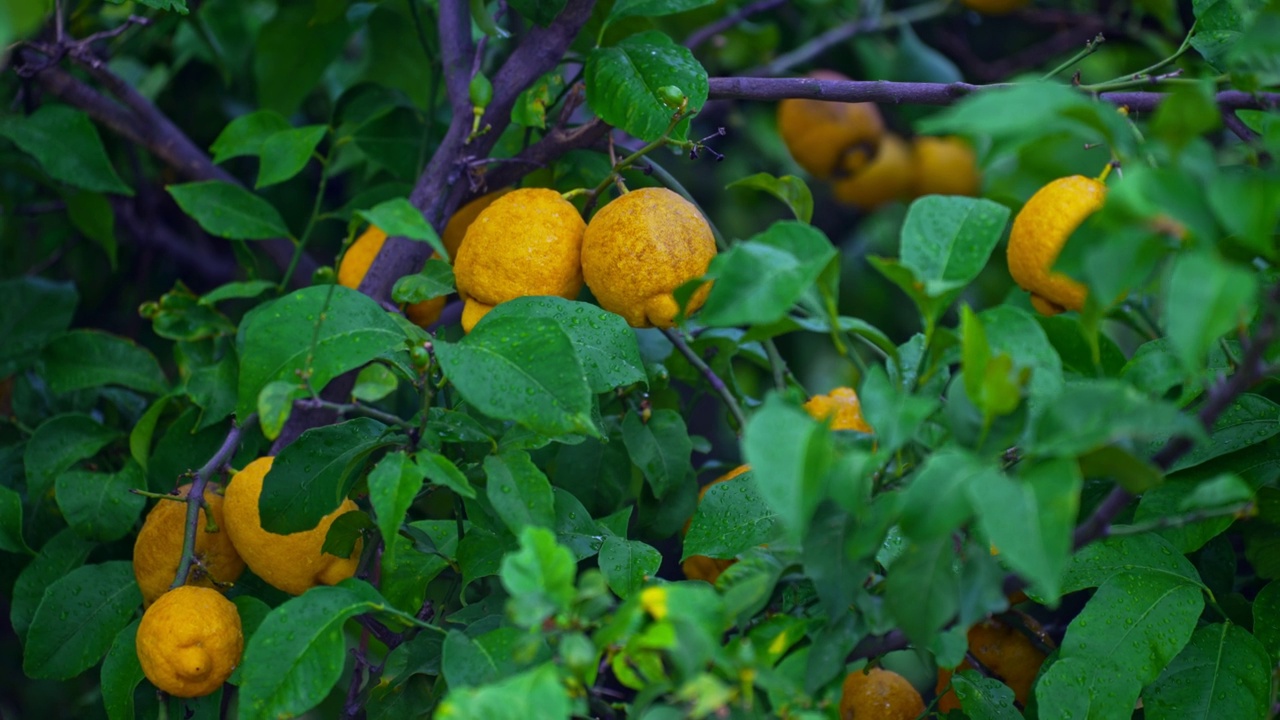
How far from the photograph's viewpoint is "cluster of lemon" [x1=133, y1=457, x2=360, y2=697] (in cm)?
70

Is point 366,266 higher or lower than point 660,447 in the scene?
higher

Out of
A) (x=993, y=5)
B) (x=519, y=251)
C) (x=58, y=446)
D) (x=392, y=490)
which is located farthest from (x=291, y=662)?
(x=993, y=5)

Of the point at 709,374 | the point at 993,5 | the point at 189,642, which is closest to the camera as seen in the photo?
the point at 189,642

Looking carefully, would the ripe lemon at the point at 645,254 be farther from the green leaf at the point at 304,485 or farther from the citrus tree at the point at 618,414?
the green leaf at the point at 304,485

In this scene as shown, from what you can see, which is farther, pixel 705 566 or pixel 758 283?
pixel 705 566

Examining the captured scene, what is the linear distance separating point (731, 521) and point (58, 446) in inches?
24.9

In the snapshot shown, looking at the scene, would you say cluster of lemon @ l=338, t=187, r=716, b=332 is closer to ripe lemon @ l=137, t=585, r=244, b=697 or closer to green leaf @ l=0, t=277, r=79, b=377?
ripe lemon @ l=137, t=585, r=244, b=697

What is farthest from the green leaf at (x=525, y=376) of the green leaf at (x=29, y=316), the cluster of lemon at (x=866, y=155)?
the cluster of lemon at (x=866, y=155)

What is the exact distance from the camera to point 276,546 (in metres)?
0.76

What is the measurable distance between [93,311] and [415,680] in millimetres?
1005

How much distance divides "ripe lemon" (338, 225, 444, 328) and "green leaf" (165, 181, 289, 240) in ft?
0.36

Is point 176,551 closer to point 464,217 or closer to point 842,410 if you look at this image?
point 464,217

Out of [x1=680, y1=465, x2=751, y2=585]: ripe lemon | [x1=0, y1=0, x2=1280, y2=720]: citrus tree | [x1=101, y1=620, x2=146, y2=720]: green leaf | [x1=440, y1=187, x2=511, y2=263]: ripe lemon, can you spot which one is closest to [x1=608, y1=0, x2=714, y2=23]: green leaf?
[x1=0, y1=0, x2=1280, y2=720]: citrus tree

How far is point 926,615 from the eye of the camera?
0.50m
